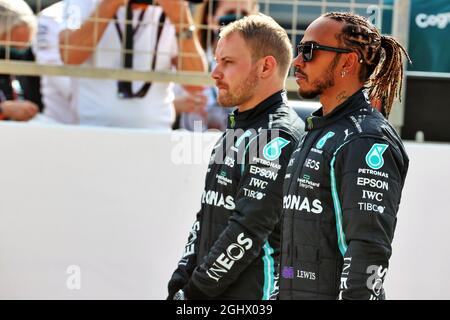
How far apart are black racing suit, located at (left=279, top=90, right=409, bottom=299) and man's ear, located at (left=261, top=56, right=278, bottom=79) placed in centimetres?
81

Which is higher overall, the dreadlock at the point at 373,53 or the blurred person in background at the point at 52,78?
the dreadlock at the point at 373,53

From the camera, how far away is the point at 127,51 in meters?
6.18

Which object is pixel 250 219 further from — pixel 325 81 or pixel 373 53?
pixel 373 53

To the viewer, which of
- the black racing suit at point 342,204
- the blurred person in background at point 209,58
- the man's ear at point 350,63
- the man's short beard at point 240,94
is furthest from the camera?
the blurred person in background at point 209,58

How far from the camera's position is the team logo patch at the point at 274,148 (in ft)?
Result: 13.6

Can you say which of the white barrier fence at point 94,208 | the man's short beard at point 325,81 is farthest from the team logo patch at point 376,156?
the white barrier fence at point 94,208

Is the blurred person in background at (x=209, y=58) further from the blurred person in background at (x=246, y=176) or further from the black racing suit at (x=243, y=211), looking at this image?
the black racing suit at (x=243, y=211)

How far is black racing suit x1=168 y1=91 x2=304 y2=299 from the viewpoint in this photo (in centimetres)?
412

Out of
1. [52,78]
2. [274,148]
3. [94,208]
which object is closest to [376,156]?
[274,148]

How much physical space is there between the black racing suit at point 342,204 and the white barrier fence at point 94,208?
2.38 meters
